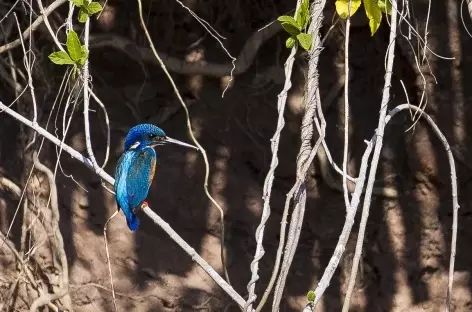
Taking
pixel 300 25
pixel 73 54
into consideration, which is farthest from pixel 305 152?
pixel 73 54

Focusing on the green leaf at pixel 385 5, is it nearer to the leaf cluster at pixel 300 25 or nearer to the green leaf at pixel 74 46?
the leaf cluster at pixel 300 25

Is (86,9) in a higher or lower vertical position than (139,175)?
higher

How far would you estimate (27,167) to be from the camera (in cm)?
323

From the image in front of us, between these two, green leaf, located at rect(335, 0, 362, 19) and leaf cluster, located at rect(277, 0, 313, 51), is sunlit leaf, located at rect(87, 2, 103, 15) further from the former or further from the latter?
green leaf, located at rect(335, 0, 362, 19)

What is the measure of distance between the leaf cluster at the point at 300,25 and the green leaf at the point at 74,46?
48 centimetres

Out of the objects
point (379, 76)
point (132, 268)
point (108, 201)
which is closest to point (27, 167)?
point (108, 201)

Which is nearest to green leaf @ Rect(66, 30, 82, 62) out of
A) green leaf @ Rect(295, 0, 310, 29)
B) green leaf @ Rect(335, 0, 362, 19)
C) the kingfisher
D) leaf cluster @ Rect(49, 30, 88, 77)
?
leaf cluster @ Rect(49, 30, 88, 77)

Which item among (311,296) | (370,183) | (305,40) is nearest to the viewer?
(311,296)

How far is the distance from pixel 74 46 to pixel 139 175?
38 cm

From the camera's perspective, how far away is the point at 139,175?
236 centimetres

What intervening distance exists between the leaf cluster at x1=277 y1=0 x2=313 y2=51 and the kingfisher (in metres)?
0.39

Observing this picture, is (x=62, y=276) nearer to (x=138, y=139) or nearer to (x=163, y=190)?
(x=163, y=190)

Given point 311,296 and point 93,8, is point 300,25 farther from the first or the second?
point 311,296

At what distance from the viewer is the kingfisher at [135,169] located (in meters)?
2.31
